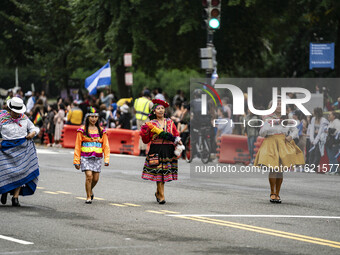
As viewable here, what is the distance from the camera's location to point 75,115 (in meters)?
28.8

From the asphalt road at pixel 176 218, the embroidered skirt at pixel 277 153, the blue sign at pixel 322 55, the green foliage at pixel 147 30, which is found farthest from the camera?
the green foliage at pixel 147 30

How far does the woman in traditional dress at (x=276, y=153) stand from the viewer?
14164 millimetres

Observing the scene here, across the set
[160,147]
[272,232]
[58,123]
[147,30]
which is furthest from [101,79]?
[272,232]

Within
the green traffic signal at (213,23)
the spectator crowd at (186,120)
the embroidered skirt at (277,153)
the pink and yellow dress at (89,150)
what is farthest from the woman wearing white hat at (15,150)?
the green traffic signal at (213,23)

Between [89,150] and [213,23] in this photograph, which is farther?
[213,23]

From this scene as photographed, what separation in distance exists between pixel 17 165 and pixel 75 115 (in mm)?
15413

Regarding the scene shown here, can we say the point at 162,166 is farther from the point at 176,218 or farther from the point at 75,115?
the point at 75,115

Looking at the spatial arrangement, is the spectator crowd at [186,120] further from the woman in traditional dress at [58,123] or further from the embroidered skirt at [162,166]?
the embroidered skirt at [162,166]

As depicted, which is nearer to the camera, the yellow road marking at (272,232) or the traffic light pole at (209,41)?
the yellow road marking at (272,232)

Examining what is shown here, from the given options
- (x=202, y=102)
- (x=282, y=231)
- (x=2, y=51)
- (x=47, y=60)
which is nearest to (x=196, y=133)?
(x=202, y=102)

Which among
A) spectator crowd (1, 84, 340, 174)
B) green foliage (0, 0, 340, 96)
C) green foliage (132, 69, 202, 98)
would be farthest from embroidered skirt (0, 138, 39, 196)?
green foliage (132, 69, 202, 98)

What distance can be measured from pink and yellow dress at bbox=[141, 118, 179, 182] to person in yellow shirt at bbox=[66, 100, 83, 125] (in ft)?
49.5

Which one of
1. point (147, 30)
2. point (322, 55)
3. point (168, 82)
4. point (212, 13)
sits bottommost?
point (322, 55)

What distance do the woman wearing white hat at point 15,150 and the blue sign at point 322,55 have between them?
13.1 meters
